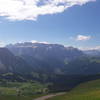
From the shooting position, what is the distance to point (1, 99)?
505 ft

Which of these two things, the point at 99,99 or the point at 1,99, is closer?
the point at 99,99

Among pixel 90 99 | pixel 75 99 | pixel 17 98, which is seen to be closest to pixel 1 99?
pixel 17 98

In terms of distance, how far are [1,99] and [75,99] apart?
179 feet

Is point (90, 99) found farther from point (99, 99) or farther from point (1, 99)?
point (1, 99)

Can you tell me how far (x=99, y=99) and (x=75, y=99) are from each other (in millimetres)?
20781

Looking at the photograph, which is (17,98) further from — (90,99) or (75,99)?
(90,99)

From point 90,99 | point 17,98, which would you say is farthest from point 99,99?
point 17,98

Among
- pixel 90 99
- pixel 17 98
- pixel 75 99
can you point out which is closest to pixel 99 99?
pixel 90 99

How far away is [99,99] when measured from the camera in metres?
117

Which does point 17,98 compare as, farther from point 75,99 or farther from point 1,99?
point 75,99

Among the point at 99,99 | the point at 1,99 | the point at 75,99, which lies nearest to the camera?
the point at 99,99

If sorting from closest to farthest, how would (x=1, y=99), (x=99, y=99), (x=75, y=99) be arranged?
(x=99, y=99)
(x=75, y=99)
(x=1, y=99)

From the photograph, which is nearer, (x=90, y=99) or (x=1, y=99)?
(x=90, y=99)

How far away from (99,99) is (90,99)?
7.26m
